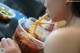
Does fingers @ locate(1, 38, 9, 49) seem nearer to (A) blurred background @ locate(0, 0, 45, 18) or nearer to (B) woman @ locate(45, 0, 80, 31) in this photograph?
(B) woman @ locate(45, 0, 80, 31)

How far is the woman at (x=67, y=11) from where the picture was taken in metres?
0.61

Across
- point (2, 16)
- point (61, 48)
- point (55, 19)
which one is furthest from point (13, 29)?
point (61, 48)

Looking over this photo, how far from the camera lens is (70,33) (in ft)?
1.86

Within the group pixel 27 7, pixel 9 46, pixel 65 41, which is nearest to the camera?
pixel 65 41

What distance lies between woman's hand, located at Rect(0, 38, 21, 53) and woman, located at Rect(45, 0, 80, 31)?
0.93 feet

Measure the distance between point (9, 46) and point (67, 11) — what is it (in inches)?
14.3

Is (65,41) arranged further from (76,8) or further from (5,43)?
(5,43)

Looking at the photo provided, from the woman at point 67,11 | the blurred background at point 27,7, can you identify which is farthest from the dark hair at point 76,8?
the blurred background at point 27,7

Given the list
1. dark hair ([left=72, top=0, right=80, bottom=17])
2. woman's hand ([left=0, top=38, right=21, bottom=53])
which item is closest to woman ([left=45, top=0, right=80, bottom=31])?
dark hair ([left=72, top=0, right=80, bottom=17])

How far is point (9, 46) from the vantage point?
0.88 meters

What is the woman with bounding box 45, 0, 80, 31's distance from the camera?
605 mm

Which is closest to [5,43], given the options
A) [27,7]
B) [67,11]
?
[67,11]

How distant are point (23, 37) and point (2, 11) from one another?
314 mm

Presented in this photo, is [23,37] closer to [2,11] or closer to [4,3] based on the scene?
[2,11]
